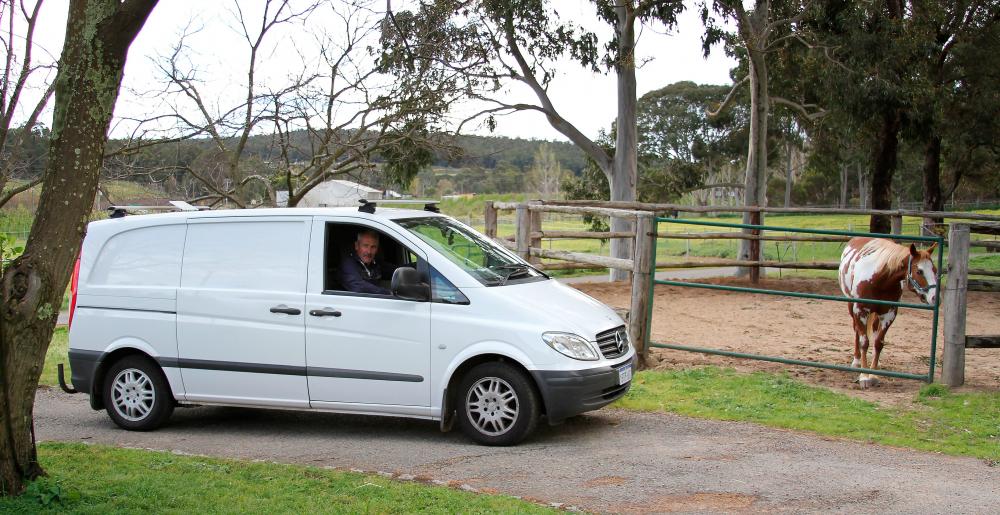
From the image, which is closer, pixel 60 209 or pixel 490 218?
pixel 60 209

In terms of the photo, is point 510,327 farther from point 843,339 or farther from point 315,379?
point 843,339

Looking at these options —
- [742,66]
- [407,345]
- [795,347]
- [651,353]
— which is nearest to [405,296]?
[407,345]

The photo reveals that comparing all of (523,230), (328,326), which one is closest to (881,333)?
A: (523,230)

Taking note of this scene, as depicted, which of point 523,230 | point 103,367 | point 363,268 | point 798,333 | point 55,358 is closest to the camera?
point 363,268

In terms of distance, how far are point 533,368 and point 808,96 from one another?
24.8 m

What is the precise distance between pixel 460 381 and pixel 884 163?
21.0 meters

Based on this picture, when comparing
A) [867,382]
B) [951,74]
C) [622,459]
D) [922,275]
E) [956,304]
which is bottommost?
[622,459]

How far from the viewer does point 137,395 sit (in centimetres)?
745

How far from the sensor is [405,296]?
6.68 m

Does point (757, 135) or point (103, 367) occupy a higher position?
point (757, 135)

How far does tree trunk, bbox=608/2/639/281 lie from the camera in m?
21.9

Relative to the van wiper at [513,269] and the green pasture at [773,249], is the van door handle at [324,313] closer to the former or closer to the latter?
the van wiper at [513,269]

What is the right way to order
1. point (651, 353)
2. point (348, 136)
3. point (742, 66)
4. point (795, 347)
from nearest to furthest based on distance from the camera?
point (651, 353) < point (795, 347) < point (348, 136) < point (742, 66)

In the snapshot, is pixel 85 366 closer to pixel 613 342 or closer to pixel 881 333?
pixel 613 342
